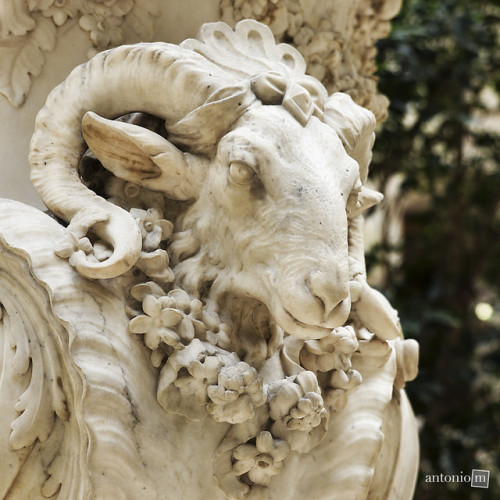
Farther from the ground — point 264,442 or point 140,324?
point 140,324

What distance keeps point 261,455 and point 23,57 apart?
78cm

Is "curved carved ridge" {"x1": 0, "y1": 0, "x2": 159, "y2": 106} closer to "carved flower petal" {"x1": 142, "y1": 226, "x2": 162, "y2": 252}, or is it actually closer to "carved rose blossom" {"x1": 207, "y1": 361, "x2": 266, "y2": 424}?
"carved flower petal" {"x1": 142, "y1": 226, "x2": 162, "y2": 252}

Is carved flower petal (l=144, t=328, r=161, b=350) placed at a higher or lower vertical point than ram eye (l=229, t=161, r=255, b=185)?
lower

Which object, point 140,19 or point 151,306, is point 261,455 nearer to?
point 151,306

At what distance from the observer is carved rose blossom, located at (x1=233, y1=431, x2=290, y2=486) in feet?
4.57

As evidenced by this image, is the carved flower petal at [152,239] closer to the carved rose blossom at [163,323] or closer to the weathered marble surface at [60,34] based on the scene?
the carved rose blossom at [163,323]

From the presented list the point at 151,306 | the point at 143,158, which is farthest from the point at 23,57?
the point at 151,306

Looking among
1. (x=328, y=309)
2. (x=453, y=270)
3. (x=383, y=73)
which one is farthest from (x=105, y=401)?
(x=453, y=270)

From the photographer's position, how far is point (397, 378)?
5.77ft

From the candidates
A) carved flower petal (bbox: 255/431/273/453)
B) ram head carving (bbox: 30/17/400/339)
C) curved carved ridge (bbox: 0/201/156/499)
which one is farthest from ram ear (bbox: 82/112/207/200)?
carved flower petal (bbox: 255/431/273/453)

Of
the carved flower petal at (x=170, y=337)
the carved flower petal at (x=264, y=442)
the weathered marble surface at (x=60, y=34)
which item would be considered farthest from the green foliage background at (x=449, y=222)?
the carved flower petal at (x=170, y=337)

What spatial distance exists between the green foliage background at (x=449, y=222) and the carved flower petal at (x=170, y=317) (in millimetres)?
2059

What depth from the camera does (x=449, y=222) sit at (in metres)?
3.88

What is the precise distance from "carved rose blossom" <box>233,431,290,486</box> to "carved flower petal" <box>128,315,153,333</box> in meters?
0.24
